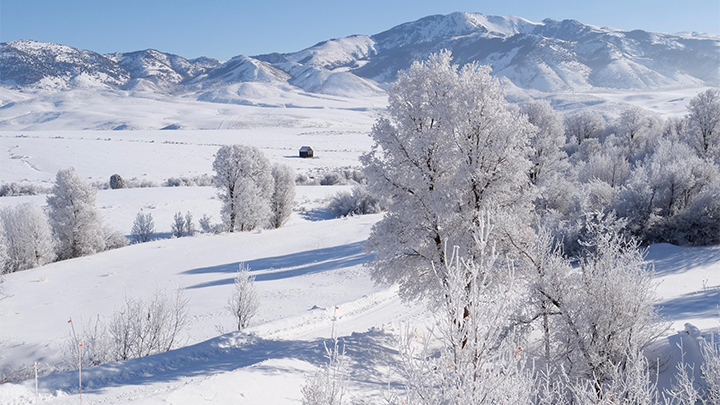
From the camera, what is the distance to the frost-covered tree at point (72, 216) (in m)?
28.0

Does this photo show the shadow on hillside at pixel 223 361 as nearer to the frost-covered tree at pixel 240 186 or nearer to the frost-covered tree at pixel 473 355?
the frost-covered tree at pixel 473 355

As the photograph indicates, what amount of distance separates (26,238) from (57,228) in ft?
7.97

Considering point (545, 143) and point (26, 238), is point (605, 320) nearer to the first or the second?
point (545, 143)

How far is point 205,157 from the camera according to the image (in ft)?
234

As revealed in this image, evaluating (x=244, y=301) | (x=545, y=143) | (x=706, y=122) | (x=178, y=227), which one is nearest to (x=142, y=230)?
(x=178, y=227)

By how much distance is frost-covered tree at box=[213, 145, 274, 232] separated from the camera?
33.2 m

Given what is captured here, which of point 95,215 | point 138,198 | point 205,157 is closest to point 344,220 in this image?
point 95,215

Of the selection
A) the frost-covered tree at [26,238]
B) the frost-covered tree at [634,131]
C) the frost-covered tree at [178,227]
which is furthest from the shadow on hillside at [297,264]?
the frost-covered tree at [634,131]

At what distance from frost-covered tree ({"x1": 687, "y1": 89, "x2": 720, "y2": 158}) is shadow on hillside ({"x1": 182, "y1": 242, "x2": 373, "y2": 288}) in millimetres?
25764

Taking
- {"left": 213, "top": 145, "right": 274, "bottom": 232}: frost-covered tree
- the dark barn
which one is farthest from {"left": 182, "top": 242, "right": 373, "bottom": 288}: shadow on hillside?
the dark barn

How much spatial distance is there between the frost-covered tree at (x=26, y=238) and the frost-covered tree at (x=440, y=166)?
24.6 m

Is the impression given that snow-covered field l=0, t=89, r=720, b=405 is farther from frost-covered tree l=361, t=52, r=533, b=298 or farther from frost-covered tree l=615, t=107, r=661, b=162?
frost-covered tree l=615, t=107, r=661, b=162

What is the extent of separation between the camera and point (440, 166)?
11281mm

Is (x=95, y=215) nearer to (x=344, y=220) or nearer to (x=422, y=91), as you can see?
(x=344, y=220)
